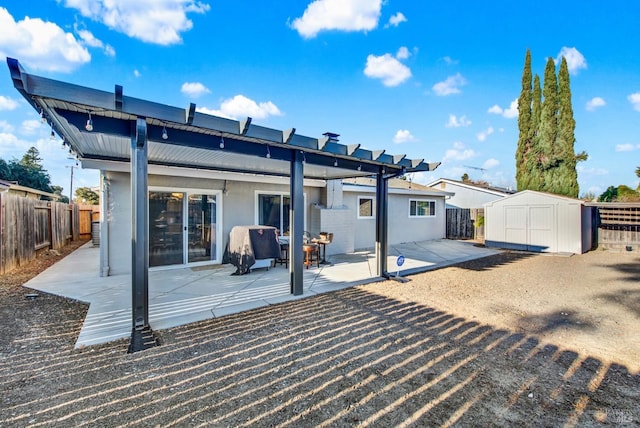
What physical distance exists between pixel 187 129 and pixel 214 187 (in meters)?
4.04

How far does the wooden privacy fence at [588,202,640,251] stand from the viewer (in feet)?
36.6

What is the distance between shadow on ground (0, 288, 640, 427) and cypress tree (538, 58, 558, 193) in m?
18.2

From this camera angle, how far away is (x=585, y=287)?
6.31m

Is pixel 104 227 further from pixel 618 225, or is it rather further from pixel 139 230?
pixel 618 225

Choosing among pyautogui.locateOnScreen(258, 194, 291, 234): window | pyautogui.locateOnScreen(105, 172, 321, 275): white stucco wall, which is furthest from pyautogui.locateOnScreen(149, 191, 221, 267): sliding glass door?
pyautogui.locateOnScreen(258, 194, 291, 234): window

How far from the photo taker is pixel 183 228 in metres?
7.50

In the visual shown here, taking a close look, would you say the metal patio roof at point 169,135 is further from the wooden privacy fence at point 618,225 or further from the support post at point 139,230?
the wooden privacy fence at point 618,225

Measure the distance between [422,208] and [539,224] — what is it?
4.52 m

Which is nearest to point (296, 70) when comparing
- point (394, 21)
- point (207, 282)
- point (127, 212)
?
point (394, 21)

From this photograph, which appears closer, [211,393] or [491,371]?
[211,393]

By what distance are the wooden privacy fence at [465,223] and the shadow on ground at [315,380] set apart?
12.7 metres

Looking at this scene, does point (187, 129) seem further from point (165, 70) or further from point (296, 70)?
point (296, 70)

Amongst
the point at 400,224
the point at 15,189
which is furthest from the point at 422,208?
the point at 15,189

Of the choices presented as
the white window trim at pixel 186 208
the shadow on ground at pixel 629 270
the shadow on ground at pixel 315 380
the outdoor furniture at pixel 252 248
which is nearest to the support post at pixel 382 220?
the outdoor furniture at pixel 252 248
